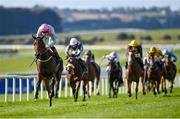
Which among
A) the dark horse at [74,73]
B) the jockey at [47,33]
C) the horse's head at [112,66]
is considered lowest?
the dark horse at [74,73]

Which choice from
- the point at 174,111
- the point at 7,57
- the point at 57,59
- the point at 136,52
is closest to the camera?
the point at 174,111

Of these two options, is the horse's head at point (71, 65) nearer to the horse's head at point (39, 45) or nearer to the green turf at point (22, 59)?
the horse's head at point (39, 45)

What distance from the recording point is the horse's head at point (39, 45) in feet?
78.6

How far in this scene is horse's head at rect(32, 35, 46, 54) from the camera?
78.6 ft

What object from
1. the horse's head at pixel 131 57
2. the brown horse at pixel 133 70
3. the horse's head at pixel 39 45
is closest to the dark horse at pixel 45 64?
the horse's head at pixel 39 45

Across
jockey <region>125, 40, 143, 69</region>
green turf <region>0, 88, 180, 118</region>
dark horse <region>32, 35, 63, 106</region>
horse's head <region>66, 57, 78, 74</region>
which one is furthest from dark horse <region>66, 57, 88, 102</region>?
green turf <region>0, 88, 180, 118</region>

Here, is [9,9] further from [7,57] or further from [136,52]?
[136,52]

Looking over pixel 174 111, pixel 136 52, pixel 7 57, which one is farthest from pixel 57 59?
pixel 7 57

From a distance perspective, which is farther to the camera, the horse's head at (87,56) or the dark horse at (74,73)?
the horse's head at (87,56)

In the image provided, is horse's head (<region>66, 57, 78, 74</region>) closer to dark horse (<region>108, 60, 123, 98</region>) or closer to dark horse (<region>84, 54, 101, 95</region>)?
dark horse (<region>84, 54, 101, 95</region>)

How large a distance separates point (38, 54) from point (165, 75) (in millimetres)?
11031

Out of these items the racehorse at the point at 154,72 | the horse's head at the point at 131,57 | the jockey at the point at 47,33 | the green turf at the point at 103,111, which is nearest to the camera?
the green turf at the point at 103,111

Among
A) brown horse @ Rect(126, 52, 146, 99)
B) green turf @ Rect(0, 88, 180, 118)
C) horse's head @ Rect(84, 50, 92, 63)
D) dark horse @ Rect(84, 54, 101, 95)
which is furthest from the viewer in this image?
dark horse @ Rect(84, 54, 101, 95)

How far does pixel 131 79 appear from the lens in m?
29.2
